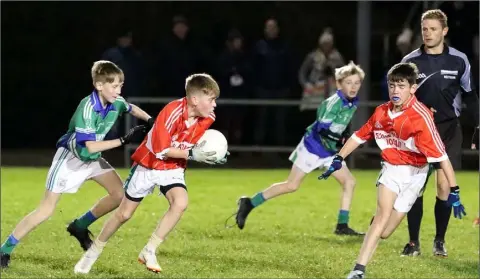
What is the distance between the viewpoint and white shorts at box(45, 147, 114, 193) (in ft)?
31.6

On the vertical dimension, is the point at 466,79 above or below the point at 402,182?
above

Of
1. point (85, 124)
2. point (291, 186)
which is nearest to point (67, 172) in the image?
point (85, 124)

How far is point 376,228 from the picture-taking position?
9062 millimetres

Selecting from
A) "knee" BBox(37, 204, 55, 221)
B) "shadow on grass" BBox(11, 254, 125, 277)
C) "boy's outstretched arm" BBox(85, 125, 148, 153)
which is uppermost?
"boy's outstretched arm" BBox(85, 125, 148, 153)

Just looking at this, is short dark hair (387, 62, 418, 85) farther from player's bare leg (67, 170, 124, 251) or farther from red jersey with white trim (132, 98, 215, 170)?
player's bare leg (67, 170, 124, 251)

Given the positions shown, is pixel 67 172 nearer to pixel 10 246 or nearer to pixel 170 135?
pixel 10 246

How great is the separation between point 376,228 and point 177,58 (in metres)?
10.1

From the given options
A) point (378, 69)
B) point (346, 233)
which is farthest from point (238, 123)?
point (346, 233)

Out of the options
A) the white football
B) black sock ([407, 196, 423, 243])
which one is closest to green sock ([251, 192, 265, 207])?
black sock ([407, 196, 423, 243])

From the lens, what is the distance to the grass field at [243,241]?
31.5ft

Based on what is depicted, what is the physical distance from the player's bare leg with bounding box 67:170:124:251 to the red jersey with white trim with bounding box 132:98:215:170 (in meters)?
0.61

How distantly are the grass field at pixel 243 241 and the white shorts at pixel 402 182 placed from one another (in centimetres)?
55

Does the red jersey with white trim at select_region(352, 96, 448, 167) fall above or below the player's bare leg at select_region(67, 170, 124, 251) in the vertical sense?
above

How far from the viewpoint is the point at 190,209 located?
13852mm
